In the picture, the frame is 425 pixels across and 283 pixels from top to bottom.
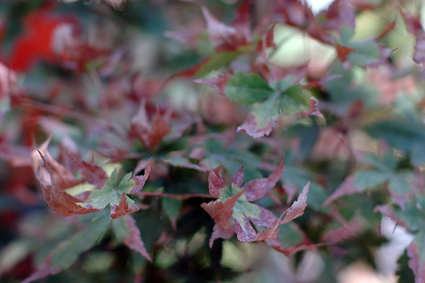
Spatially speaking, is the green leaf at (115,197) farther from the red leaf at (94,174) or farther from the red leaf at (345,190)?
the red leaf at (345,190)

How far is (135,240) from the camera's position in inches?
14.3

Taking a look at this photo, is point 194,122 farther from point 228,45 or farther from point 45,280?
point 45,280

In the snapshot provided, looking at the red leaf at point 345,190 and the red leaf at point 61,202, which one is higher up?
the red leaf at point 61,202

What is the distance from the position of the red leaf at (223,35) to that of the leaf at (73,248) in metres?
0.31

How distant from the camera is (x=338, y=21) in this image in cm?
50

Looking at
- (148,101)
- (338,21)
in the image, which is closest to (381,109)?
(338,21)

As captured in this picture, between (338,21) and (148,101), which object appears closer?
(338,21)

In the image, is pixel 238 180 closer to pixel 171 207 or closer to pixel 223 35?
pixel 171 207

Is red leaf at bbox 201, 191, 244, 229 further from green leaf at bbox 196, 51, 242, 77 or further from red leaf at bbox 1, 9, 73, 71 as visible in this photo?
red leaf at bbox 1, 9, 73, 71

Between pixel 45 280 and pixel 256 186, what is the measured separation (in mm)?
493

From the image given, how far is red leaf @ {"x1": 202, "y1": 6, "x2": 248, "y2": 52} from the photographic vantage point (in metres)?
0.47

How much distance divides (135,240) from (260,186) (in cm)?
16

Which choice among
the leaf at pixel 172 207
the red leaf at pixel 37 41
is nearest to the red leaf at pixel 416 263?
the leaf at pixel 172 207

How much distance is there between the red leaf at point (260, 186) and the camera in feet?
1.16
